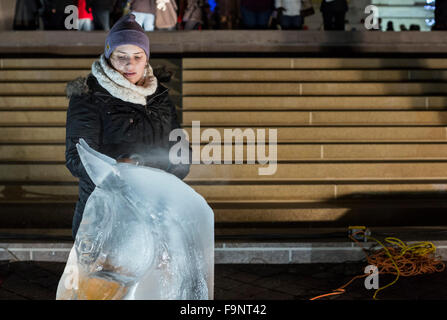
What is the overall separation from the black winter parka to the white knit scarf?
0.03 m

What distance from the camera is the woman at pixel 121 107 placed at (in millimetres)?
2680

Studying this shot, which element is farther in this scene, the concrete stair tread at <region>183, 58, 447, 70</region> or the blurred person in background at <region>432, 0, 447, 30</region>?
the blurred person in background at <region>432, 0, 447, 30</region>

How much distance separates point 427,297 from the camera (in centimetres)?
433

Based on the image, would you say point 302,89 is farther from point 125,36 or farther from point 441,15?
point 125,36

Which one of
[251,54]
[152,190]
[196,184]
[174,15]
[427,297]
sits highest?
[174,15]

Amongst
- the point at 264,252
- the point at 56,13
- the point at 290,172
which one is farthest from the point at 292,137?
the point at 56,13

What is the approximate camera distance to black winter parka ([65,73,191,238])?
8.74ft

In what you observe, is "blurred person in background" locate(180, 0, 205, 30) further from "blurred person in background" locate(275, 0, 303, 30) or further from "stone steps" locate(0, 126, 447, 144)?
"stone steps" locate(0, 126, 447, 144)

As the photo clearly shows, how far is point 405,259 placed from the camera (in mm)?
4926

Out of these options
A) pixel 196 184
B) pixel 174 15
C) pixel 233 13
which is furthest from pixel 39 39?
pixel 196 184

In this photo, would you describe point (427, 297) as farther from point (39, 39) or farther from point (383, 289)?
point (39, 39)

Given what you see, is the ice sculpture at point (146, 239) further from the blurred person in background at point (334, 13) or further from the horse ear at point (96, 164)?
the blurred person in background at point (334, 13)

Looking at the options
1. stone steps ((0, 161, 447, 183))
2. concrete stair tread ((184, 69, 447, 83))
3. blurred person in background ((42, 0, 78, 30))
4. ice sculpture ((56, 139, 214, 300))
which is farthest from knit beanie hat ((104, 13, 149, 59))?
blurred person in background ((42, 0, 78, 30))
